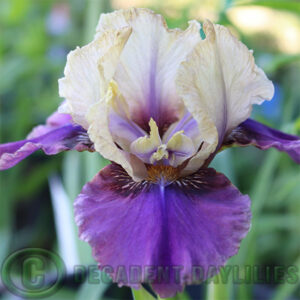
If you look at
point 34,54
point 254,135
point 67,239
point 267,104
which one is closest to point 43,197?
point 34,54

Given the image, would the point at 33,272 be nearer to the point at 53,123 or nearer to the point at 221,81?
the point at 53,123

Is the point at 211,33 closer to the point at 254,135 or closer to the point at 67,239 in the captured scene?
the point at 254,135

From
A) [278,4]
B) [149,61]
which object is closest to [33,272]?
[149,61]

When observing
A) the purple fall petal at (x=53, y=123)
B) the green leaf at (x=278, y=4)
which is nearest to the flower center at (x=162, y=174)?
the purple fall petal at (x=53, y=123)

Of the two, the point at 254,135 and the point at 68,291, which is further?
the point at 68,291

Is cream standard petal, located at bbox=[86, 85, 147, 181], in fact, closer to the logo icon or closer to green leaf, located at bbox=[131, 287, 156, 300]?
green leaf, located at bbox=[131, 287, 156, 300]

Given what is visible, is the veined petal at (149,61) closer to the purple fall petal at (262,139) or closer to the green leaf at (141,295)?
the purple fall petal at (262,139)

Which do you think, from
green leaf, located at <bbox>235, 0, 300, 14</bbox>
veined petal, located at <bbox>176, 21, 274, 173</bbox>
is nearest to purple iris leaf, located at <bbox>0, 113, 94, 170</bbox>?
veined petal, located at <bbox>176, 21, 274, 173</bbox>

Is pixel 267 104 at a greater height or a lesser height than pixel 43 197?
greater
